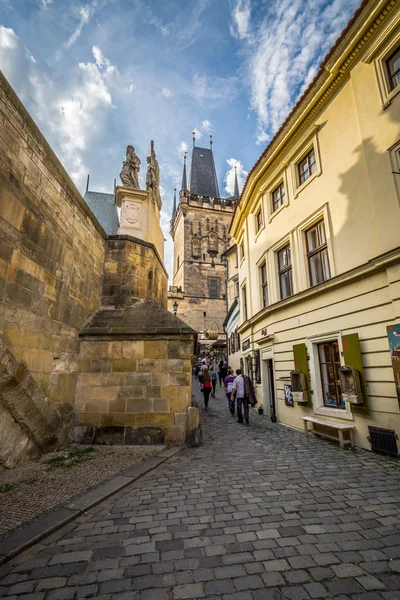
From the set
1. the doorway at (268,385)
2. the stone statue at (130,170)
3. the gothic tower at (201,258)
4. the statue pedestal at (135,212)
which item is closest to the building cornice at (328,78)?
the stone statue at (130,170)

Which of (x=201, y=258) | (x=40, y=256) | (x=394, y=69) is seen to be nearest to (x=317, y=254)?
(x=394, y=69)

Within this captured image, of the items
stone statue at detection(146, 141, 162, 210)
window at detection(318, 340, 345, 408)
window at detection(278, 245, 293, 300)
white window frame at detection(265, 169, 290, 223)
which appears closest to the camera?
window at detection(318, 340, 345, 408)

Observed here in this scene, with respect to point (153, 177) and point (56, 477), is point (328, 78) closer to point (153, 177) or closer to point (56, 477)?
point (153, 177)

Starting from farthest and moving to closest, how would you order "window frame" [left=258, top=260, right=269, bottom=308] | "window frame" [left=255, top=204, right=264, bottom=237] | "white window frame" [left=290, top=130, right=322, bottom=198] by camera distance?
"window frame" [left=255, top=204, right=264, bottom=237] < "window frame" [left=258, top=260, right=269, bottom=308] < "white window frame" [left=290, top=130, right=322, bottom=198]

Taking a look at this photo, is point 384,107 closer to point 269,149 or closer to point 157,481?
point 269,149

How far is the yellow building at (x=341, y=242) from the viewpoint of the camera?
592 cm

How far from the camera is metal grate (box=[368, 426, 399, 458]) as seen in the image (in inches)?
211

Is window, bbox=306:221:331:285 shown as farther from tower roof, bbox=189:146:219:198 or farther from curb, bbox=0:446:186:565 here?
tower roof, bbox=189:146:219:198

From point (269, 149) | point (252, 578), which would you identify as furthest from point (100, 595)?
point (269, 149)

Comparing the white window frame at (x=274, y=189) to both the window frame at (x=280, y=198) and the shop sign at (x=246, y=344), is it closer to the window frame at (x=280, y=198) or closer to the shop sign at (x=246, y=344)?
the window frame at (x=280, y=198)

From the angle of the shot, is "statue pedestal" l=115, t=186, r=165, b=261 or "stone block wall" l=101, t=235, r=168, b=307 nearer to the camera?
"stone block wall" l=101, t=235, r=168, b=307

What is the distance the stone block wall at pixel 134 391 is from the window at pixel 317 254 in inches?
184

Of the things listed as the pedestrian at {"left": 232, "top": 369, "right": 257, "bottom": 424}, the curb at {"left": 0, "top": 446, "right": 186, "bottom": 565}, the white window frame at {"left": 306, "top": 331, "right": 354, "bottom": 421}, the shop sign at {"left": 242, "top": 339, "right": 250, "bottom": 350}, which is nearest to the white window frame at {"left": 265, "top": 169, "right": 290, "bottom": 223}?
the white window frame at {"left": 306, "top": 331, "right": 354, "bottom": 421}

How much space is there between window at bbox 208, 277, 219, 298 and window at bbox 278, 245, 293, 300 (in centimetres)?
3042
